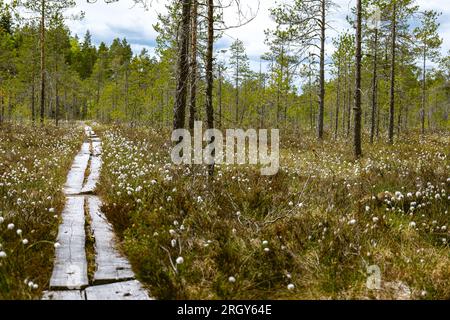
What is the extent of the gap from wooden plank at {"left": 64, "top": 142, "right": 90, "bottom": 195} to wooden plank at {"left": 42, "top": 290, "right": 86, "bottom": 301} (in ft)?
16.8

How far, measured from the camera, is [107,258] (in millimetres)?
5227

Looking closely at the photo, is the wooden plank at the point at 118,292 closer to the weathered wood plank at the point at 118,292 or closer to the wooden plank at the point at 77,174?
the weathered wood plank at the point at 118,292

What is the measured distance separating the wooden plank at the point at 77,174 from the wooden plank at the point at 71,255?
217 centimetres

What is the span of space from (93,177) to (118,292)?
23.5 ft

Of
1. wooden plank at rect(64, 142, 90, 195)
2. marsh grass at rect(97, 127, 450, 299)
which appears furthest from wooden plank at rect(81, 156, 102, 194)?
marsh grass at rect(97, 127, 450, 299)

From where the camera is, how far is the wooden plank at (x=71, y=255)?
4.36 meters

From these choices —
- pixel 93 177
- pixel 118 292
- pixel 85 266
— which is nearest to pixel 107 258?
pixel 85 266

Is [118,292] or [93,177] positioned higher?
[93,177]

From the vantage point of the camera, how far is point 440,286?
425 centimetres

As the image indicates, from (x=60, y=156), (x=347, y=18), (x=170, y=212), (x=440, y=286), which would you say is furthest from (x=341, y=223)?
(x=347, y=18)

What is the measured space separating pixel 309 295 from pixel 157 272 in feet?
5.91

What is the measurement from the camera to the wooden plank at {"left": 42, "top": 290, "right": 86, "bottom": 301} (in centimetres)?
399

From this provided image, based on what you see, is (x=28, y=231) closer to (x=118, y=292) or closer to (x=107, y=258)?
(x=107, y=258)
